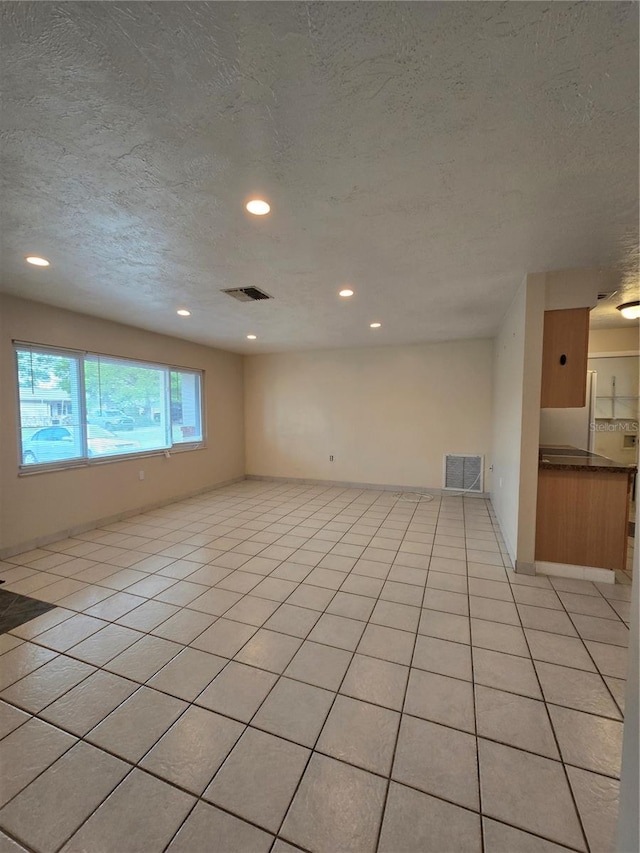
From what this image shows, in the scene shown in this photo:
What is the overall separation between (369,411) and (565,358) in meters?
3.40

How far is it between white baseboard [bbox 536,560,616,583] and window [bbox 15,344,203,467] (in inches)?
191

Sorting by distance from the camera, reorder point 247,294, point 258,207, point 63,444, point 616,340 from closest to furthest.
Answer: point 258,207 < point 247,294 < point 63,444 < point 616,340

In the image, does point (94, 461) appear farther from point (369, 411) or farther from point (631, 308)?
point (631, 308)

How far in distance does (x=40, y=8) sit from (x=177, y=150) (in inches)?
21.1

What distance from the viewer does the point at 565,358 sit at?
2.90 m

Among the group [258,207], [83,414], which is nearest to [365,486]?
[83,414]

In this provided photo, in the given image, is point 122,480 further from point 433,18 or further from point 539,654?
point 433,18

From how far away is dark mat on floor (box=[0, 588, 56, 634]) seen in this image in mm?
2273

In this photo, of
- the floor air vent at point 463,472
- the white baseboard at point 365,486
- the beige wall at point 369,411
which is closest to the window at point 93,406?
the beige wall at point 369,411

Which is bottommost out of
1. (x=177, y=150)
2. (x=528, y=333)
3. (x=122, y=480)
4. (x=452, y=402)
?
(x=122, y=480)

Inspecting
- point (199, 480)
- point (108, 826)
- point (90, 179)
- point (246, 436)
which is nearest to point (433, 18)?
point (90, 179)

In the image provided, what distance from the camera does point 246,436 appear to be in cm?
706

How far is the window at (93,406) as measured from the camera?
351cm

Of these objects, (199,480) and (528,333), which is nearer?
(528,333)
